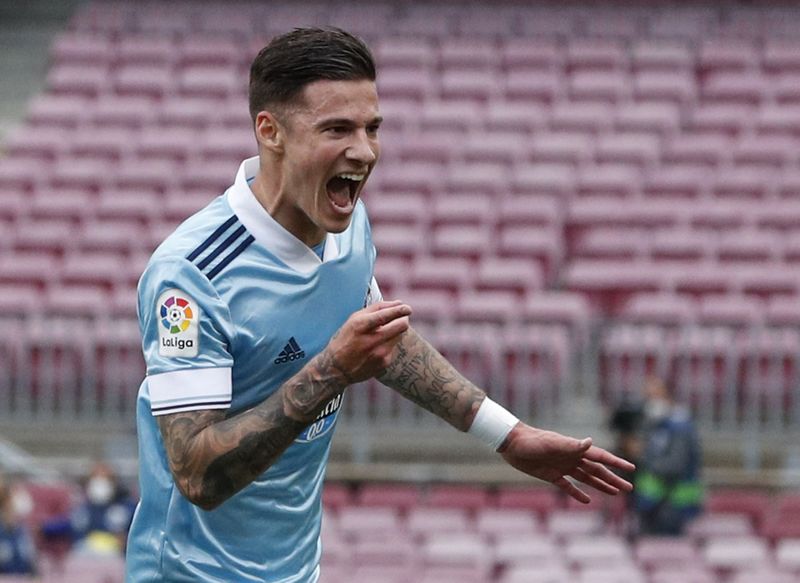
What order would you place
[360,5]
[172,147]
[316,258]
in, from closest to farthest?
[316,258] → [172,147] → [360,5]

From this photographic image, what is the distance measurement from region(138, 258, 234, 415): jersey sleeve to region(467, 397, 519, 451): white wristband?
78 centimetres

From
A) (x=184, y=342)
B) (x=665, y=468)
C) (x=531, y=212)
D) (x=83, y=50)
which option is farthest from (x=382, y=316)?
(x=83, y=50)

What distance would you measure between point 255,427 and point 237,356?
0.26 metres

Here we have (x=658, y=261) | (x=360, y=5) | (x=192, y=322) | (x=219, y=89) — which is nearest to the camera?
(x=192, y=322)

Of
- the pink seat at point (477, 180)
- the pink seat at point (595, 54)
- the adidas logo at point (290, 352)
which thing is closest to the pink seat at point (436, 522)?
the pink seat at point (477, 180)

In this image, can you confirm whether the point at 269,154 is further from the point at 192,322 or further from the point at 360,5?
the point at 360,5

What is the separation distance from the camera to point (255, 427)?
3.21m

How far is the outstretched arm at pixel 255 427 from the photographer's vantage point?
3107 millimetres

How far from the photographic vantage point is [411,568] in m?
9.73

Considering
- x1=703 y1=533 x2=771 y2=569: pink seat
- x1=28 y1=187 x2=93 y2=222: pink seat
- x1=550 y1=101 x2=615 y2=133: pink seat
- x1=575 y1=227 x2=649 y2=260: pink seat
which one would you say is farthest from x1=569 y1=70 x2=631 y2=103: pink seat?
x1=703 y1=533 x2=771 y2=569: pink seat

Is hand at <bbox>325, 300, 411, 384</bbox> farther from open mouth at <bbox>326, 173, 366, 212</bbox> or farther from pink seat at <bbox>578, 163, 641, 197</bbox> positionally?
pink seat at <bbox>578, 163, 641, 197</bbox>

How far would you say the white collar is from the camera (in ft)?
11.4

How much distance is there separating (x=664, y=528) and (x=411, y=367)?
6835mm

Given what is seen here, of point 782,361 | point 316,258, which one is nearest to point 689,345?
point 782,361
